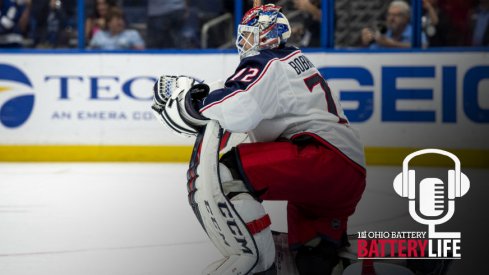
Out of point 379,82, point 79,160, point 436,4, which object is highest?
point 436,4

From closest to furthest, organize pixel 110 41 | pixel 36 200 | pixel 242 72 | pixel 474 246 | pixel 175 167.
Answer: pixel 242 72 < pixel 474 246 < pixel 36 200 < pixel 175 167 < pixel 110 41

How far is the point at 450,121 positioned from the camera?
257 inches

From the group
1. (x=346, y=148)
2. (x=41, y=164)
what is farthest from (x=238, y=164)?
(x=41, y=164)

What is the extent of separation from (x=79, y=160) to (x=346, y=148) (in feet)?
13.7

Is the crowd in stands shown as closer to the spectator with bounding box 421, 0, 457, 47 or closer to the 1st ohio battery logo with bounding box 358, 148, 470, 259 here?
the spectator with bounding box 421, 0, 457, 47

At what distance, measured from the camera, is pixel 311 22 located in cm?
679

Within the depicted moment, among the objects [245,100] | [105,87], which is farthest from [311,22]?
[245,100]

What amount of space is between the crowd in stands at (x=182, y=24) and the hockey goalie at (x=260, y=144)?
3740 mm

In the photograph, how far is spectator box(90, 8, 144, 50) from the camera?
696 centimetres

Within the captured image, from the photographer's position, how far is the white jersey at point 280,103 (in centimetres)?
279

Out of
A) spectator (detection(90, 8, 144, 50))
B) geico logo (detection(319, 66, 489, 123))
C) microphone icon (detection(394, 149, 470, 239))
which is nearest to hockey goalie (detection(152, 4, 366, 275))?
microphone icon (detection(394, 149, 470, 239))

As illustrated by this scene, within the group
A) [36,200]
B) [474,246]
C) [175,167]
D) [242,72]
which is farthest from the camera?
[175,167]

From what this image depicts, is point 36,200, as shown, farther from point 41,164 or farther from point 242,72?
point 242,72

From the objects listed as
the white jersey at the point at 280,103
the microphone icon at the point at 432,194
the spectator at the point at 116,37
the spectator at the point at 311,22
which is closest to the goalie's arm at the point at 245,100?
the white jersey at the point at 280,103
